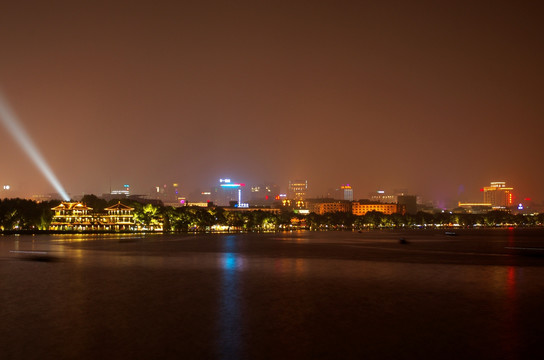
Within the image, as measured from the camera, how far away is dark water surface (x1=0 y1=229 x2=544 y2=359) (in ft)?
64.0

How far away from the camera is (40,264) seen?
166 ft

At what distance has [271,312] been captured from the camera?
26781mm

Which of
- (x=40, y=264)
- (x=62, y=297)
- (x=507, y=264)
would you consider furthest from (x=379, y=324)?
(x=40, y=264)

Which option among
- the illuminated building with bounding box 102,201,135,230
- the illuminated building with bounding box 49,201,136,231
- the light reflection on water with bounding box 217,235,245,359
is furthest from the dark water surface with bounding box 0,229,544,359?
the illuminated building with bounding box 49,201,136,231

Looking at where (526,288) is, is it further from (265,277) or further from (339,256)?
(339,256)

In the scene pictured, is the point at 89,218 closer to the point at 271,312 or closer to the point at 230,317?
the point at 271,312

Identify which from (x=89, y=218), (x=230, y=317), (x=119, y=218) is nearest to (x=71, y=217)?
(x=89, y=218)

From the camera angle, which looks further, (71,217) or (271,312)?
(71,217)

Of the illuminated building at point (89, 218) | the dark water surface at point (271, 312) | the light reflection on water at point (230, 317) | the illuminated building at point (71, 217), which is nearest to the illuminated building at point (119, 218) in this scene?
the illuminated building at point (89, 218)

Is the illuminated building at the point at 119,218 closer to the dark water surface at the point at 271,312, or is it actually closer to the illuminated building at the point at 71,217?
the illuminated building at the point at 71,217

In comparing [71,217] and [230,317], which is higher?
[71,217]

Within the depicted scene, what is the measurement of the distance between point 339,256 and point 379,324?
1494 inches

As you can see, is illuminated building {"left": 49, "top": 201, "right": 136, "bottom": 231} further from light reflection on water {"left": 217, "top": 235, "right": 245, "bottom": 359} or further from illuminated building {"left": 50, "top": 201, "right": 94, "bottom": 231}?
light reflection on water {"left": 217, "top": 235, "right": 245, "bottom": 359}

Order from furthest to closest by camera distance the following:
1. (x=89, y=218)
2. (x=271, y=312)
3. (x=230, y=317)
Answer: (x=89, y=218)
(x=271, y=312)
(x=230, y=317)
